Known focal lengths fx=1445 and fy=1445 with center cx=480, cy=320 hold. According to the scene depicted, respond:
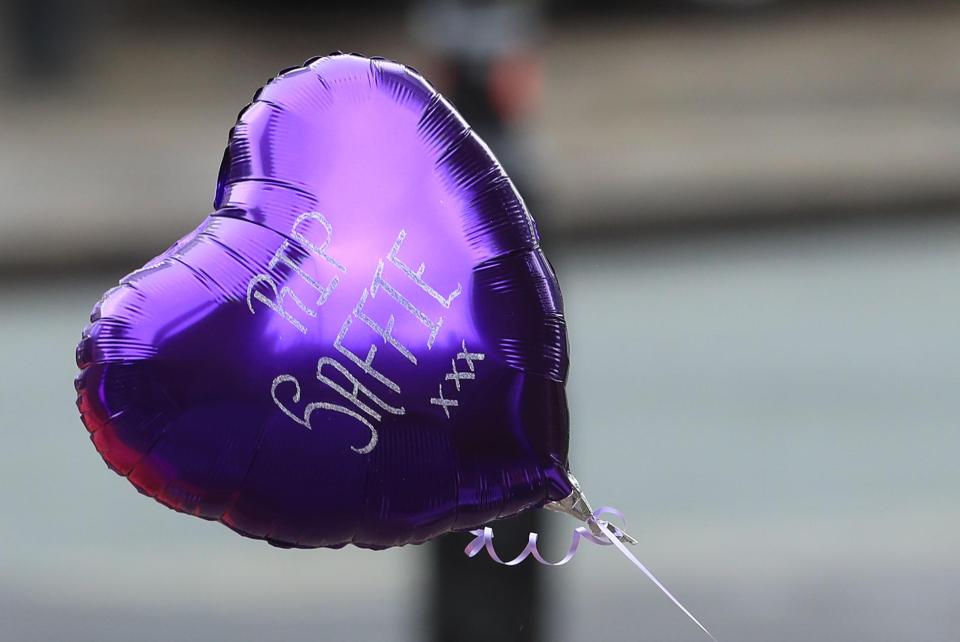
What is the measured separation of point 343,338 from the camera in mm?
1503

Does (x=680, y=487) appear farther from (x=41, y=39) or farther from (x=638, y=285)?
(x=41, y=39)

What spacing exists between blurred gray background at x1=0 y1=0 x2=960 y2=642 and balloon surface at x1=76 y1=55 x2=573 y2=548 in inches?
26.1

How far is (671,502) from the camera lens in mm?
3676

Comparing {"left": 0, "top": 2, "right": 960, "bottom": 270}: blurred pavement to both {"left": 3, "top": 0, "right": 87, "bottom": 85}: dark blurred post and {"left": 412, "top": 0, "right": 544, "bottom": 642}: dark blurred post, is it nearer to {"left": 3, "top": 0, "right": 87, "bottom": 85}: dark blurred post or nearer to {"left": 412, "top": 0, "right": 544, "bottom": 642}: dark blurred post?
{"left": 3, "top": 0, "right": 87, "bottom": 85}: dark blurred post

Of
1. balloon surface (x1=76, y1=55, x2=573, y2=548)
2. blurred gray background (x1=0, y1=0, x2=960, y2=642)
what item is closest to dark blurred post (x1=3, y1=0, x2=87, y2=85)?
blurred gray background (x1=0, y1=0, x2=960, y2=642)

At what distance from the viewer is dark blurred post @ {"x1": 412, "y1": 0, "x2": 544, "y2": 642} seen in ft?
7.33

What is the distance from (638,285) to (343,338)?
3.72 meters

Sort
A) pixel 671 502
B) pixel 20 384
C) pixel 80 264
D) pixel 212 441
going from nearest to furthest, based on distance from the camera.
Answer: pixel 212 441 → pixel 671 502 → pixel 20 384 → pixel 80 264

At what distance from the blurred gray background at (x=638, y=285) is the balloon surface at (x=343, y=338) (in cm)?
66

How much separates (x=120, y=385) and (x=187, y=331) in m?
0.09

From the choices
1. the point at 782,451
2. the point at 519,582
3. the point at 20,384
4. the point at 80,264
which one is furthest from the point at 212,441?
the point at 80,264

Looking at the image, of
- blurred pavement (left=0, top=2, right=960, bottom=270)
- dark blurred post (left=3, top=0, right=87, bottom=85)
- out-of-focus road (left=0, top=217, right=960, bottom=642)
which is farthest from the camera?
dark blurred post (left=3, top=0, right=87, bottom=85)

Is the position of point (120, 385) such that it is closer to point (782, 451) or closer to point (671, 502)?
point (671, 502)

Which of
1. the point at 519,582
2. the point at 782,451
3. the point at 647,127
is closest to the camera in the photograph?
the point at 519,582
